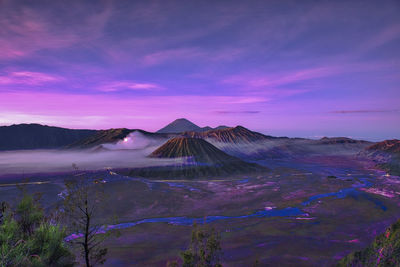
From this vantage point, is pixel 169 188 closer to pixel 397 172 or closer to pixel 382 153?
pixel 397 172

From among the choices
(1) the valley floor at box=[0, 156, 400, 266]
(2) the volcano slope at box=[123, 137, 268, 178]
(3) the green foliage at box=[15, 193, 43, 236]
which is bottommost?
(1) the valley floor at box=[0, 156, 400, 266]

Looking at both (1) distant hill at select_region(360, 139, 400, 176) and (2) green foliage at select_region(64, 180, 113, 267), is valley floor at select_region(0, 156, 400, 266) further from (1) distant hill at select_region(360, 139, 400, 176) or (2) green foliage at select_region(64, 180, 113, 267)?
(1) distant hill at select_region(360, 139, 400, 176)

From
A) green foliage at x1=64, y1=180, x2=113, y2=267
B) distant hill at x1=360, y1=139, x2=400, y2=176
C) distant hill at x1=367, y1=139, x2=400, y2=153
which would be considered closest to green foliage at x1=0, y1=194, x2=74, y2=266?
green foliage at x1=64, y1=180, x2=113, y2=267

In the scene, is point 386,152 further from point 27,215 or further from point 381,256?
point 27,215

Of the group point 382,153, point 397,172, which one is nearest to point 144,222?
point 397,172

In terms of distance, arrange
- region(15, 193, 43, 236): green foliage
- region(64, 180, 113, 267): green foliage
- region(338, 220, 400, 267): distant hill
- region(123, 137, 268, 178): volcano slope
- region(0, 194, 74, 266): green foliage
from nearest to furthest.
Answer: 1. region(0, 194, 74, 266): green foliage
2. region(15, 193, 43, 236): green foliage
3. region(64, 180, 113, 267): green foliage
4. region(338, 220, 400, 267): distant hill
5. region(123, 137, 268, 178): volcano slope

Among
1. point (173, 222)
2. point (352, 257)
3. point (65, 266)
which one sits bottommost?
point (173, 222)

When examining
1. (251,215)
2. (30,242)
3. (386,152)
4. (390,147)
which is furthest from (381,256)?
(390,147)
